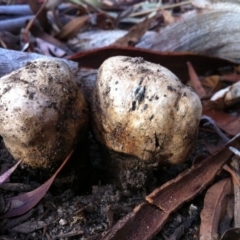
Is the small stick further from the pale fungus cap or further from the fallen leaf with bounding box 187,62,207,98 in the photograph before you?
the fallen leaf with bounding box 187,62,207,98

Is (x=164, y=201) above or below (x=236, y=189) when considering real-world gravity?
above

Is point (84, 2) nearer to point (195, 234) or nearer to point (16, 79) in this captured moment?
point (16, 79)

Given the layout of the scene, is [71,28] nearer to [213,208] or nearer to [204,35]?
[204,35]

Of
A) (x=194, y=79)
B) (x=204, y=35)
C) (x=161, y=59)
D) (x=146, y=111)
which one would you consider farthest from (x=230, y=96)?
(x=146, y=111)

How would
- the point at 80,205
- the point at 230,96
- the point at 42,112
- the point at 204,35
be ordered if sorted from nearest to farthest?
the point at 42,112 < the point at 80,205 < the point at 230,96 < the point at 204,35

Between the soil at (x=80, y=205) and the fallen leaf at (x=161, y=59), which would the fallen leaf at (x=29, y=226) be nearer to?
Result: the soil at (x=80, y=205)

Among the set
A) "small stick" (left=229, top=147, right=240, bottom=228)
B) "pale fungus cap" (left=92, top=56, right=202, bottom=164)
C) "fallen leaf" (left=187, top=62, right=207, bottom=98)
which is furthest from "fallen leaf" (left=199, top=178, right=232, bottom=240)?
"fallen leaf" (left=187, top=62, right=207, bottom=98)

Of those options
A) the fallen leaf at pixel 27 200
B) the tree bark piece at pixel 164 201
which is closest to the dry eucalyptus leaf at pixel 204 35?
the tree bark piece at pixel 164 201
